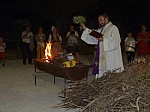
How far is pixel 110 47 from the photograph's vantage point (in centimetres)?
1000

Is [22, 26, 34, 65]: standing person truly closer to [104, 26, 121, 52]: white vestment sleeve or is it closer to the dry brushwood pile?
[104, 26, 121, 52]: white vestment sleeve

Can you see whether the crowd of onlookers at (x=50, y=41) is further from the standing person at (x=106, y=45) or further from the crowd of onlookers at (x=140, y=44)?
the standing person at (x=106, y=45)

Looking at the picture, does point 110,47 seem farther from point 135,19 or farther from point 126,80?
point 135,19

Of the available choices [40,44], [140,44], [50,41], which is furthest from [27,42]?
[140,44]

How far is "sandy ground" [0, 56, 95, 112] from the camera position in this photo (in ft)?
28.4

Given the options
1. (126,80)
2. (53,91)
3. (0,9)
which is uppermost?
(0,9)

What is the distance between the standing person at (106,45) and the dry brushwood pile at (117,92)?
9.31 ft

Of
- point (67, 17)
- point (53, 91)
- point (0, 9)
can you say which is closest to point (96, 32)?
point (53, 91)

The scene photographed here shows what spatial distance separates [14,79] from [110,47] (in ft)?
13.1

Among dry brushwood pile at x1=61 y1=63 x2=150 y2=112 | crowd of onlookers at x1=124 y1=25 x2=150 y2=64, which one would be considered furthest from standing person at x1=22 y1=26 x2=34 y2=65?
dry brushwood pile at x1=61 y1=63 x2=150 y2=112

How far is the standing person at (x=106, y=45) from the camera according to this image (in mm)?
9930

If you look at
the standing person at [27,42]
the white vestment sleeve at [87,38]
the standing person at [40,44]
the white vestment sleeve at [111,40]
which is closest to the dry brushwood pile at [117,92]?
the white vestment sleeve at [111,40]

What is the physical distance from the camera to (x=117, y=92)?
5820 mm

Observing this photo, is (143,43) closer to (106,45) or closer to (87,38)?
(87,38)
